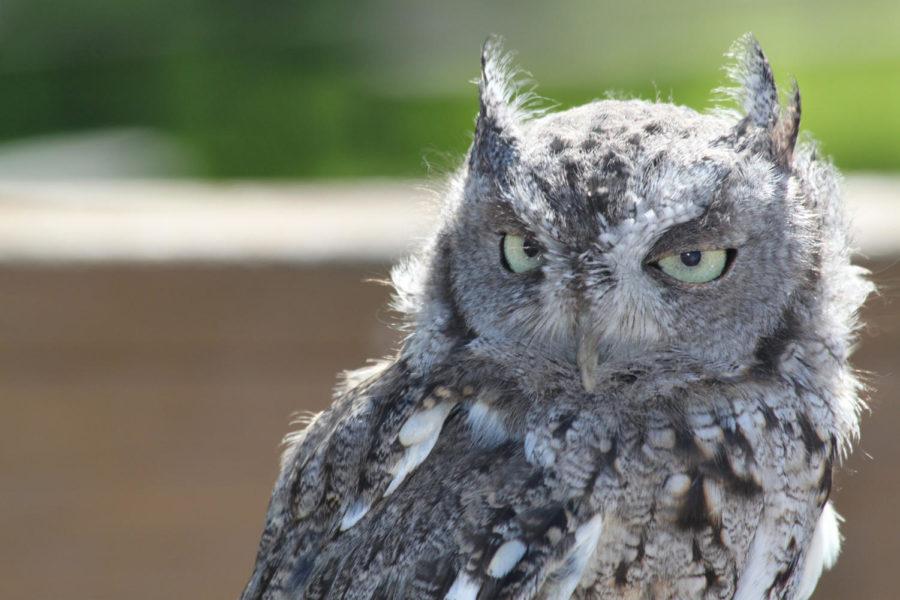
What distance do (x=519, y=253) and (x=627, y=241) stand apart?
0.52ft

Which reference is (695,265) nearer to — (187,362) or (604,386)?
(604,386)

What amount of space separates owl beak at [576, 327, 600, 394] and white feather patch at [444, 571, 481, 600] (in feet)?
1.00

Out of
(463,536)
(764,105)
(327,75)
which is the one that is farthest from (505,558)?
(327,75)

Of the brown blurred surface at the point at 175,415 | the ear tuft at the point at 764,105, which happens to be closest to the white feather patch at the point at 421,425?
the ear tuft at the point at 764,105

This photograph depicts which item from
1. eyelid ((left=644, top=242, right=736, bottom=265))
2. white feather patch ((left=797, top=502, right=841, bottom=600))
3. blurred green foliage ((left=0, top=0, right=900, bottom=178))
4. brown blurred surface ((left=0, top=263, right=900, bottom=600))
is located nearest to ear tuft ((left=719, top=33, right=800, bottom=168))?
eyelid ((left=644, top=242, right=736, bottom=265))

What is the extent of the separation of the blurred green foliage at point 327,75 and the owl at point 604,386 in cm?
433

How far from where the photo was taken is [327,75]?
894cm

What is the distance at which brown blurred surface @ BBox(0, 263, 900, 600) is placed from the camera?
10.3 feet

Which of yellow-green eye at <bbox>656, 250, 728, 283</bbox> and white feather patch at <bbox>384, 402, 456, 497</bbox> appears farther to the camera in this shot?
white feather patch at <bbox>384, 402, 456, 497</bbox>

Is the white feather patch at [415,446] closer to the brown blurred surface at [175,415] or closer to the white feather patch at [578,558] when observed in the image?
the white feather patch at [578,558]

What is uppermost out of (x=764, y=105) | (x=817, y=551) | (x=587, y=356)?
(x=764, y=105)

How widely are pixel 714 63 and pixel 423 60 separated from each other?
A: 2.42 m


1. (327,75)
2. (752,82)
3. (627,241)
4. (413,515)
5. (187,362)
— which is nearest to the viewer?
(627,241)

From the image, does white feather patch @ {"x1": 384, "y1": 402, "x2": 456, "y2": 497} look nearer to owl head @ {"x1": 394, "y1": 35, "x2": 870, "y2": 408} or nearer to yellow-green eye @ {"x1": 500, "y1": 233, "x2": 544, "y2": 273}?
owl head @ {"x1": 394, "y1": 35, "x2": 870, "y2": 408}
